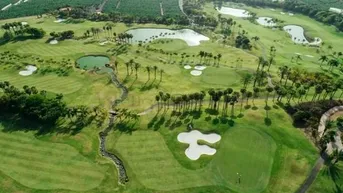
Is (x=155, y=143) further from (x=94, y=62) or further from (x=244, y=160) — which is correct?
(x=94, y=62)

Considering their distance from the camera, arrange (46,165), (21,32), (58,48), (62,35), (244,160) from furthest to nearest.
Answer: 1. (21,32)
2. (62,35)
3. (58,48)
4. (244,160)
5. (46,165)

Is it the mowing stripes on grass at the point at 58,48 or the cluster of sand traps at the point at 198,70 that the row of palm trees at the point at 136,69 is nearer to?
the cluster of sand traps at the point at 198,70

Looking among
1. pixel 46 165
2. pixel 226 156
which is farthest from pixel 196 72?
pixel 46 165

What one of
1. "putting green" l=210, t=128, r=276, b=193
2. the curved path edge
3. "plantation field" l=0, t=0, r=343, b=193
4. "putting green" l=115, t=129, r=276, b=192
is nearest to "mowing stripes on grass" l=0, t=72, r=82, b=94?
"plantation field" l=0, t=0, r=343, b=193

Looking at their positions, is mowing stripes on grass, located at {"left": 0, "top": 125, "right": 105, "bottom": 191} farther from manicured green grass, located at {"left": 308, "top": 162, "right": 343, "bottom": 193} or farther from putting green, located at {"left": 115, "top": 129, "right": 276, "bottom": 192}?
manicured green grass, located at {"left": 308, "top": 162, "right": 343, "bottom": 193}

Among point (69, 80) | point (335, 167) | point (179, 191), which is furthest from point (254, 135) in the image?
point (69, 80)

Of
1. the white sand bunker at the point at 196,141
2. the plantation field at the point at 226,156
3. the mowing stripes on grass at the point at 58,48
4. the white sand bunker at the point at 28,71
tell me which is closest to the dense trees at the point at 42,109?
the plantation field at the point at 226,156

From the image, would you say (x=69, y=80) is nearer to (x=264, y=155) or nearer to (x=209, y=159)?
(x=209, y=159)
